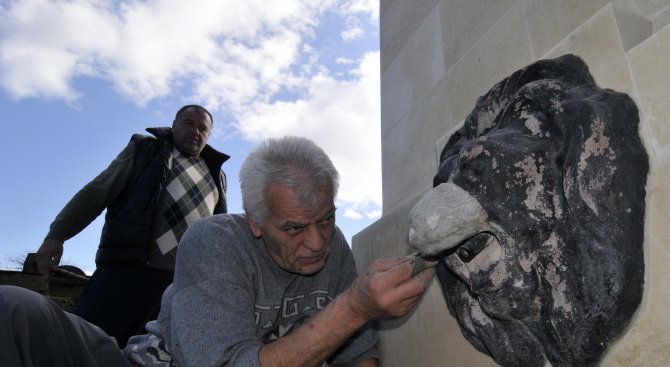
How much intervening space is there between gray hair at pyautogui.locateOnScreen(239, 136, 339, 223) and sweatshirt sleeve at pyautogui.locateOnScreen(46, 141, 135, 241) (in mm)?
859

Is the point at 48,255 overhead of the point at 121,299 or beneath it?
overhead

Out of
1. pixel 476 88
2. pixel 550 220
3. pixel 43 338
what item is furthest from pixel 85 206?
pixel 550 220

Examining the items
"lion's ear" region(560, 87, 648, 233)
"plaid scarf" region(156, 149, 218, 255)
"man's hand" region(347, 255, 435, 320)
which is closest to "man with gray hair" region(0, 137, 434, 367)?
"man's hand" region(347, 255, 435, 320)

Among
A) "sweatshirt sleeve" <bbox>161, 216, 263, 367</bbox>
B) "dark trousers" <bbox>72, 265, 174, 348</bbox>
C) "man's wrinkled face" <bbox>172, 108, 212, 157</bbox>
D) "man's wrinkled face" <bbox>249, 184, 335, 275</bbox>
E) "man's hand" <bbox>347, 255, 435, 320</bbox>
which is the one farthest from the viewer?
"man's wrinkled face" <bbox>172, 108, 212, 157</bbox>

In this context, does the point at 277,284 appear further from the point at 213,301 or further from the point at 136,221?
the point at 136,221

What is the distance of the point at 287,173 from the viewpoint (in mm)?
1063

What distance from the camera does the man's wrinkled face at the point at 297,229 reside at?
1.04m

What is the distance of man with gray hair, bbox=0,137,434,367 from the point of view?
89cm

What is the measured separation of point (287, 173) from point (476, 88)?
46cm

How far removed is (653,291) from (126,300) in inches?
61.0

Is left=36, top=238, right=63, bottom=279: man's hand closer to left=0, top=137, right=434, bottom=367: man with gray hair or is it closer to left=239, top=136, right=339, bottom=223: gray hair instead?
left=0, top=137, right=434, bottom=367: man with gray hair

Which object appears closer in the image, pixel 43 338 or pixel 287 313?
pixel 43 338

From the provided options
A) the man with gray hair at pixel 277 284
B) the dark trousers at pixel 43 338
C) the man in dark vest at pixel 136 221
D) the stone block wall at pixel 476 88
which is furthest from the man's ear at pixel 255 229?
the man in dark vest at pixel 136 221

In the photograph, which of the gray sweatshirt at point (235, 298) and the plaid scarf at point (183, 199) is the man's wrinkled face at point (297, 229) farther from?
the plaid scarf at point (183, 199)
